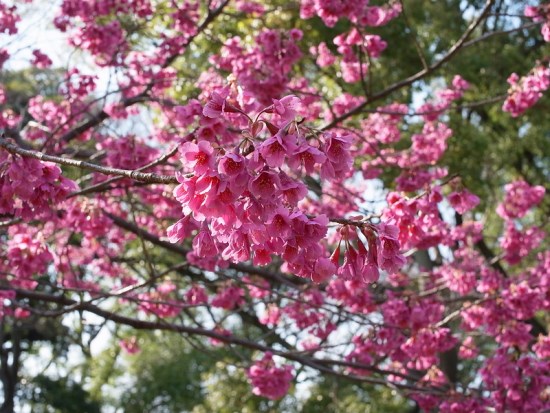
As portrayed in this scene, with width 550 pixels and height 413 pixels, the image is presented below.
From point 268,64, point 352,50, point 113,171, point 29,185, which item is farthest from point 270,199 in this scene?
point 352,50

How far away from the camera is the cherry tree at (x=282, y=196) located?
2066 millimetres

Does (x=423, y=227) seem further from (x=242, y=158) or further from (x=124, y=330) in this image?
(x=124, y=330)

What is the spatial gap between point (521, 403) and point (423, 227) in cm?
203

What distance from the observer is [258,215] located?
1.92 metres

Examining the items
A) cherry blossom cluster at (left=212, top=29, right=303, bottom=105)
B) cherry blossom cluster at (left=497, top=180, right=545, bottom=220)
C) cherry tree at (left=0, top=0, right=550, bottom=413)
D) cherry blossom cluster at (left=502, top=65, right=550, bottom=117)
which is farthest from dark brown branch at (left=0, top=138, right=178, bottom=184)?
cherry blossom cluster at (left=497, top=180, right=545, bottom=220)

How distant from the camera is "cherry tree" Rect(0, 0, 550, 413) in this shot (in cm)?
207

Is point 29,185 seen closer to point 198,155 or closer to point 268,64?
point 198,155

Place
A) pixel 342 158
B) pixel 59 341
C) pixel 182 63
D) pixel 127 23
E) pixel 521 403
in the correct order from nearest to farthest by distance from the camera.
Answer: pixel 342 158 → pixel 521 403 → pixel 127 23 → pixel 182 63 → pixel 59 341

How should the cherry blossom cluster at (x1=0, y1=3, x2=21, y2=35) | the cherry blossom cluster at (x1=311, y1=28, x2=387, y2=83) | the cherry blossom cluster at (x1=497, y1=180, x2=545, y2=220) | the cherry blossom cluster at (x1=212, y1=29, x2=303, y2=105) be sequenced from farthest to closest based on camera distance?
the cherry blossom cluster at (x1=497, y1=180, x2=545, y2=220)
the cherry blossom cluster at (x1=0, y1=3, x2=21, y2=35)
the cherry blossom cluster at (x1=311, y1=28, x2=387, y2=83)
the cherry blossom cluster at (x1=212, y1=29, x2=303, y2=105)

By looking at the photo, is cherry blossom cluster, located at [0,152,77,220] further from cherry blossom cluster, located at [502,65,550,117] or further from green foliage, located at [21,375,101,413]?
green foliage, located at [21,375,101,413]

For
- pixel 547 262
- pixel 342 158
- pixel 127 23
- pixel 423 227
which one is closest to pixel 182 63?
pixel 127 23

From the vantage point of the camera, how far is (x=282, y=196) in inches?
77.9

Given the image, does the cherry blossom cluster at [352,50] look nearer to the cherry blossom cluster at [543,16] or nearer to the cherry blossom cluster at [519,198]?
the cherry blossom cluster at [543,16]

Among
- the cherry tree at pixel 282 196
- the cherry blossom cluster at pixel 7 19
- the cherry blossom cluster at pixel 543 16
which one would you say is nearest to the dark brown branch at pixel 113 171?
the cherry tree at pixel 282 196
